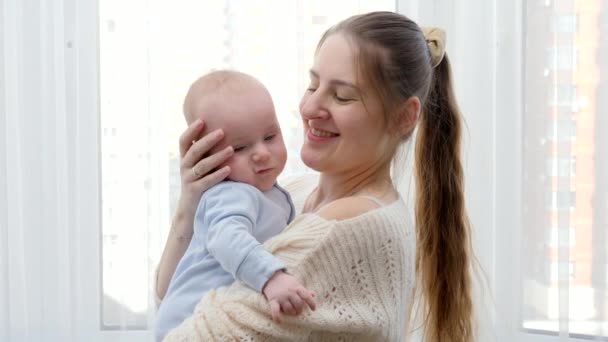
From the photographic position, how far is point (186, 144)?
1750mm

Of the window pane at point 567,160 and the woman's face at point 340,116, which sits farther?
the window pane at point 567,160

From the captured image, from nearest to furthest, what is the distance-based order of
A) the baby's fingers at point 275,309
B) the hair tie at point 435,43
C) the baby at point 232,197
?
the baby's fingers at point 275,309 < the baby at point 232,197 < the hair tie at point 435,43

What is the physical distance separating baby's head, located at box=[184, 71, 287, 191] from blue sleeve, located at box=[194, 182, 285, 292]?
0.05 m

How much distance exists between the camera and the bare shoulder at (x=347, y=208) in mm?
1578

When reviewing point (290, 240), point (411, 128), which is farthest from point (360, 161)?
point (290, 240)

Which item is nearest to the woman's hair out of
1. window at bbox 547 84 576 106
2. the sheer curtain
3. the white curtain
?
the white curtain

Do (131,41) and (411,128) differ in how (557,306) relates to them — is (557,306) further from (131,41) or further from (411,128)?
(131,41)

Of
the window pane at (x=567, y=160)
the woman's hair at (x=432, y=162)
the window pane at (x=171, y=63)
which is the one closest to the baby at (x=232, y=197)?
the woman's hair at (x=432, y=162)

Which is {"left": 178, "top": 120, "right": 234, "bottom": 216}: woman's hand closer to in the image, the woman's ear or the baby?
the baby

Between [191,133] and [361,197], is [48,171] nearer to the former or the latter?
[191,133]

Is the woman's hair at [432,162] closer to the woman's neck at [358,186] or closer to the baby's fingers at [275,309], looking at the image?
the woman's neck at [358,186]

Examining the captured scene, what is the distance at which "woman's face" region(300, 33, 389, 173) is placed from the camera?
164 centimetres

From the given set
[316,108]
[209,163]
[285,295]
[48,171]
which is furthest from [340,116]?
[48,171]

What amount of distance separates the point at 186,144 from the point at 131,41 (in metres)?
1.34
